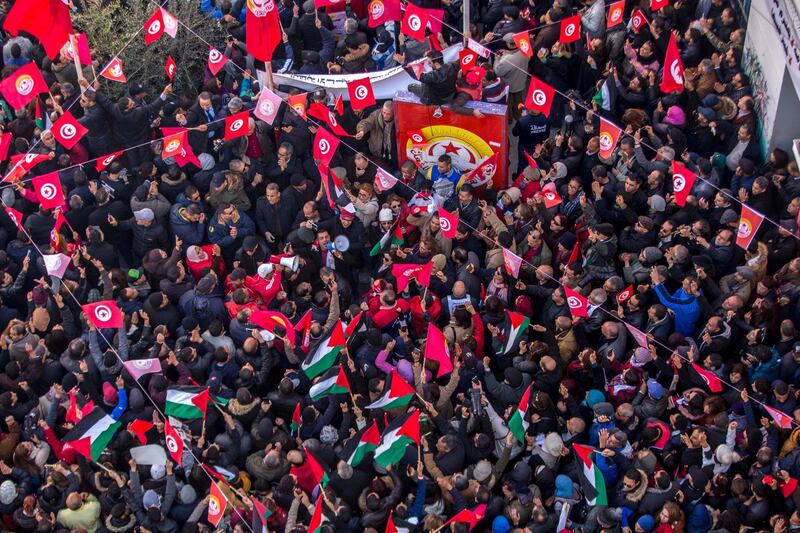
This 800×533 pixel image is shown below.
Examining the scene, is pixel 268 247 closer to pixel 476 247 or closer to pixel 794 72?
pixel 476 247

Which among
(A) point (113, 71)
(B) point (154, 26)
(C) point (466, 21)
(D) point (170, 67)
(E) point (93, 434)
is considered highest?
(B) point (154, 26)

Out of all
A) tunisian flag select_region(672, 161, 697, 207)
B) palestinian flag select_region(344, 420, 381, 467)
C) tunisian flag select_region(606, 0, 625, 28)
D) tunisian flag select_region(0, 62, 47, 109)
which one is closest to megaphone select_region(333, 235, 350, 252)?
palestinian flag select_region(344, 420, 381, 467)

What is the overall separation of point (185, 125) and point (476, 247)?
14.0 feet

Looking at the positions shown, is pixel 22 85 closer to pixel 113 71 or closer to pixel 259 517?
pixel 113 71

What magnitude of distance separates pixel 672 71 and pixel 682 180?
75.9 inches

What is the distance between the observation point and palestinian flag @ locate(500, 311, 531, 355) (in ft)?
41.8

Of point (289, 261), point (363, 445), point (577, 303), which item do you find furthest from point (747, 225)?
point (289, 261)

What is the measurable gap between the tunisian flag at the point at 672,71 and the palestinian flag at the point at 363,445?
6.06 m

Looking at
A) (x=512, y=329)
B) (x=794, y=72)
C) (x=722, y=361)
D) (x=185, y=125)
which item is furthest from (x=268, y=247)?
(x=794, y=72)

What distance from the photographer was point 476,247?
46.7 ft

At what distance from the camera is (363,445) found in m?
11.8

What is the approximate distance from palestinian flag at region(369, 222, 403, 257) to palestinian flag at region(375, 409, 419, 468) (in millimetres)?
3333

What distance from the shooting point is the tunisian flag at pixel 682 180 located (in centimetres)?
1339

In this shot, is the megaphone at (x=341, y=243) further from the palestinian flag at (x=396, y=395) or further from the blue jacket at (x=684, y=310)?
the blue jacket at (x=684, y=310)
